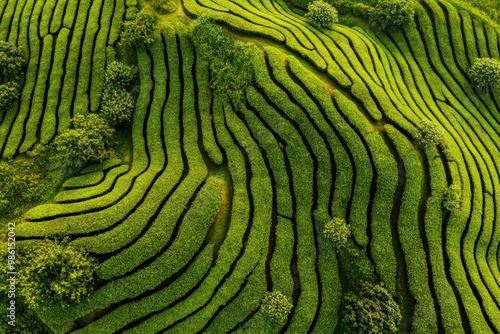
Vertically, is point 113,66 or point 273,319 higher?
point 113,66

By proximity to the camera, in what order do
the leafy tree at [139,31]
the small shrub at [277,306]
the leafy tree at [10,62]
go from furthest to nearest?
1. the leafy tree at [139,31]
2. the leafy tree at [10,62]
3. the small shrub at [277,306]

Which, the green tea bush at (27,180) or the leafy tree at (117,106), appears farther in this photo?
the leafy tree at (117,106)

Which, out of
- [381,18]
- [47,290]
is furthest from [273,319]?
[381,18]

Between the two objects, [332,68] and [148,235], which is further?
[332,68]

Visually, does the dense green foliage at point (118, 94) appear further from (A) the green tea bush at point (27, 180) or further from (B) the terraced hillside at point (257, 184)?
(A) the green tea bush at point (27, 180)

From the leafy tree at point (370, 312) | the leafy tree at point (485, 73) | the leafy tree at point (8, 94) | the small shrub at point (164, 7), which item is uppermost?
the leafy tree at point (485, 73)

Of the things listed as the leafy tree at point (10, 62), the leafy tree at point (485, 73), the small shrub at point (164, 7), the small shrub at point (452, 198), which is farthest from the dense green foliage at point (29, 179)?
the leafy tree at point (485, 73)

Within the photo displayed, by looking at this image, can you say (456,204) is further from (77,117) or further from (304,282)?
(77,117)
